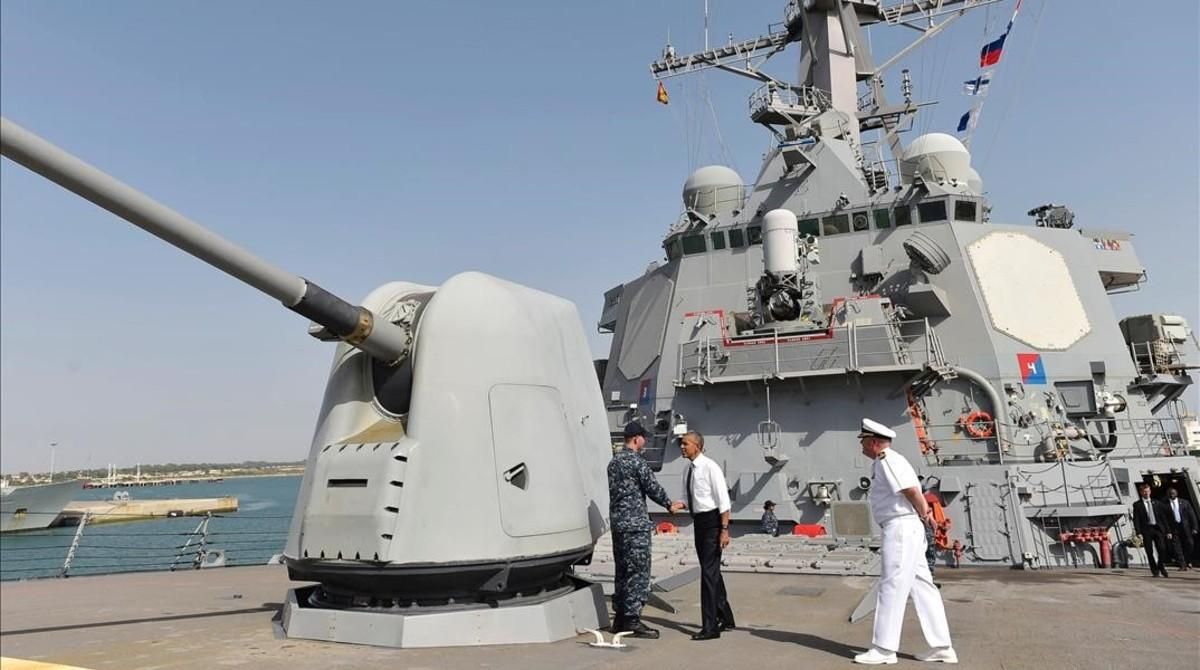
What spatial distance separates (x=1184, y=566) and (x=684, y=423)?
6.38 meters

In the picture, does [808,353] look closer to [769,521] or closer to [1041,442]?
[769,521]

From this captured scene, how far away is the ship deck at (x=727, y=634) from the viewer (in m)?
3.69

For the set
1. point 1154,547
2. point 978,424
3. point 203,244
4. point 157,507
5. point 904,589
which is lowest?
point 904,589

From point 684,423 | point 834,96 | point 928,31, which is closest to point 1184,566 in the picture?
point 684,423

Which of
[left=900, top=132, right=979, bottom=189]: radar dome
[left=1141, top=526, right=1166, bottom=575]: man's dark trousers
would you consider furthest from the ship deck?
[left=900, top=132, right=979, bottom=189]: radar dome

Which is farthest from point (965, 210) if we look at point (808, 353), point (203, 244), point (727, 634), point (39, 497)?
point (39, 497)

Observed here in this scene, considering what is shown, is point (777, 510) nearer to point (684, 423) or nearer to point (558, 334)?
point (684, 423)


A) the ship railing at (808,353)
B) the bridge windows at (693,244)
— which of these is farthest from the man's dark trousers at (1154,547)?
the bridge windows at (693,244)

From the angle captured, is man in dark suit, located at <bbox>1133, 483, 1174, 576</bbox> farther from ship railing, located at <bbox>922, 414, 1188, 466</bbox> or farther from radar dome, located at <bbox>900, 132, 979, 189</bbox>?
radar dome, located at <bbox>900, 132, 979, 189</bbox>

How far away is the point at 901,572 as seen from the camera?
3656mm

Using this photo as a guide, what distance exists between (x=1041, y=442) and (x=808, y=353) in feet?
11.4

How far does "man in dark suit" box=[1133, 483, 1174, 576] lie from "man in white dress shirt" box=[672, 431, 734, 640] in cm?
594

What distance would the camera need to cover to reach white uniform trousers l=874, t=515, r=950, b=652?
3600 millimetres

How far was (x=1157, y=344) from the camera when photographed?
1348 centimetres
